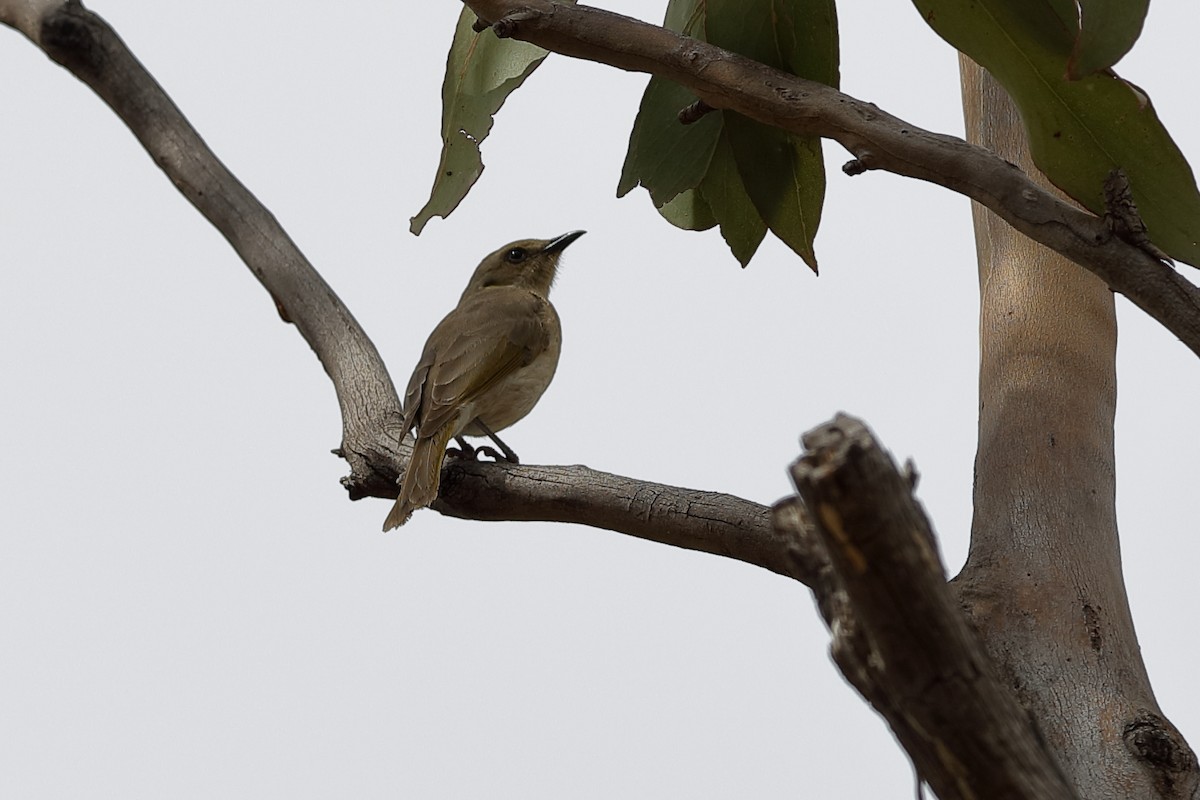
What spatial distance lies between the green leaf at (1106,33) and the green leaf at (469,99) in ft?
4.12

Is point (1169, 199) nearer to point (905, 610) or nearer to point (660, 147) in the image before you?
point (660, 147)

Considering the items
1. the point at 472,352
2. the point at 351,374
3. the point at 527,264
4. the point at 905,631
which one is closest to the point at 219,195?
the point at 351,374

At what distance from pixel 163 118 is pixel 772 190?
137 cm

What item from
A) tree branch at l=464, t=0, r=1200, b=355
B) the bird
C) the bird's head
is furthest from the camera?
the bird's head

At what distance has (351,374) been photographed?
2.52 metres

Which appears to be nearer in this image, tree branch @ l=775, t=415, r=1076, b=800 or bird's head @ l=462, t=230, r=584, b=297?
tree branch @ l=775, t=415, r=1076, b=800

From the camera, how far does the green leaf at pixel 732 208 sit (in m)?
2.61

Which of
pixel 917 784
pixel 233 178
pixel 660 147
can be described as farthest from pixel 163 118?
pixel 917 784

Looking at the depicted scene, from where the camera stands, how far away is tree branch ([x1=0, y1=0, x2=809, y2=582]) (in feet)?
6.53

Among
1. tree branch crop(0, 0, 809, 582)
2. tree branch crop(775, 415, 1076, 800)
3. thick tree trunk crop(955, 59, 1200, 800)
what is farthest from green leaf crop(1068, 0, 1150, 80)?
tree branch crop(775, 415, 1076, 800)

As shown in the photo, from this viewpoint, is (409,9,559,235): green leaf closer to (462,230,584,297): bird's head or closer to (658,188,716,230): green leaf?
(658,188,716,230): green leaf

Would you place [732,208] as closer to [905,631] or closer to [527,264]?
[527,264]

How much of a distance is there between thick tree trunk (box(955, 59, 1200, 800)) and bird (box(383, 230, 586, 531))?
107 centimetres

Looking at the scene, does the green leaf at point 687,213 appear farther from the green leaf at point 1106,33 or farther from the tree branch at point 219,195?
the green leaf at point 1106,33
